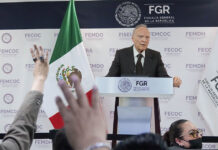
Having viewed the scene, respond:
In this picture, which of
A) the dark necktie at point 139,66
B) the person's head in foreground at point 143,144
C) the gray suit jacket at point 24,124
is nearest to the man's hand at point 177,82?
the dark necktie at point 139,66

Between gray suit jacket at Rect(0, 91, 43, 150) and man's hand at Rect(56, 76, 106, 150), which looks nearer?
man's hand at Rect(56, 76, 106, 150)

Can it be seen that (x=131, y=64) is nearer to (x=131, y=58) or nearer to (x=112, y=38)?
(x=131, y=58)

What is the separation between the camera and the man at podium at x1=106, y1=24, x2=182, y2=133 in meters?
5.68

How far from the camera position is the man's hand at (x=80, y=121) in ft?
2.21

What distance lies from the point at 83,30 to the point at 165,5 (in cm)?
133

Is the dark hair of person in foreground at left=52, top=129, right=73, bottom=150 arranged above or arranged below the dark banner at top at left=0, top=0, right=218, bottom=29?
below

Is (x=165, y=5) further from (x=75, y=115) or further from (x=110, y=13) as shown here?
(x=75, y=115)

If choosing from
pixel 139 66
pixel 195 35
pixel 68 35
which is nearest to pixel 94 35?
pixel 68 35

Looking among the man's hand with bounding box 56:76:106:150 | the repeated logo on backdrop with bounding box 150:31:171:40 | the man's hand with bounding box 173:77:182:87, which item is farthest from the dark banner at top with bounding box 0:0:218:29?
the man's hand with bounding box 56:76:106:150

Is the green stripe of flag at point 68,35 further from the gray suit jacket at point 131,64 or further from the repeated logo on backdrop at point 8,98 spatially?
the repeated logo on backdrop at point 8,98

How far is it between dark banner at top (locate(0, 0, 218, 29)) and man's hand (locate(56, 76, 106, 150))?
5.21 metres

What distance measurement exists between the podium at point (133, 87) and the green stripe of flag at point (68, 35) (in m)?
0.77

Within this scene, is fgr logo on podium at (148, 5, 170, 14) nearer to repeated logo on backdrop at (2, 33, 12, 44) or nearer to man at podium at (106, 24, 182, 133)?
man at podium at (106, 24, 182, 133)

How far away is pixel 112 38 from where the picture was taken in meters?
5.83
